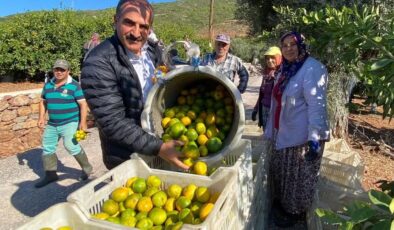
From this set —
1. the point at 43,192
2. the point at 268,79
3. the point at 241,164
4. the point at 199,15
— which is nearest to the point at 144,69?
the point at 241,164

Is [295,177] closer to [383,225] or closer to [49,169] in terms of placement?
[383,225]

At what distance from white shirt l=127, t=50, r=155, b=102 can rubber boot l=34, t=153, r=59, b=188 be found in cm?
293

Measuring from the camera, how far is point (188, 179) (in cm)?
219

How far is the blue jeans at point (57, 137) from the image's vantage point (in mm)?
4863

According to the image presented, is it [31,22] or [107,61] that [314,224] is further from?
[31,22]

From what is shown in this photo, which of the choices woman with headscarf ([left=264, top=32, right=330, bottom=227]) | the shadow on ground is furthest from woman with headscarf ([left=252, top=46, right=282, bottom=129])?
the shadow on ground

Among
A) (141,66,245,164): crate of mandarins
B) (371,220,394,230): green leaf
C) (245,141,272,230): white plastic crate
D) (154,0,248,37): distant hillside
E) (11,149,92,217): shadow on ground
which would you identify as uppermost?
(154,0,248,37): distant hillside

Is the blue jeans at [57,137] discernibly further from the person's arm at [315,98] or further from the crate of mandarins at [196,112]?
A: the person's arm at [315,98]

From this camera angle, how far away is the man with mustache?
216 cm

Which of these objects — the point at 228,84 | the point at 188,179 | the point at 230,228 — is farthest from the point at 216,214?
the point at 228,84

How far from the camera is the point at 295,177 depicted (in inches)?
130

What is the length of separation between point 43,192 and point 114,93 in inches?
124

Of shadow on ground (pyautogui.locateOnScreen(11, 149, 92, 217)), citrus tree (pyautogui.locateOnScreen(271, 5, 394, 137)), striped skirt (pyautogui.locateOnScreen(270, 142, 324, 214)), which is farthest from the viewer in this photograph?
shadow on ground (pyautogui.locateOnScreen(11, 149, 92, 217))

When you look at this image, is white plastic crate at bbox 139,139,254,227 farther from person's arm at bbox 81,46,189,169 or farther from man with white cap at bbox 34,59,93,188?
man with white cap at bbox 34,59,93,188
